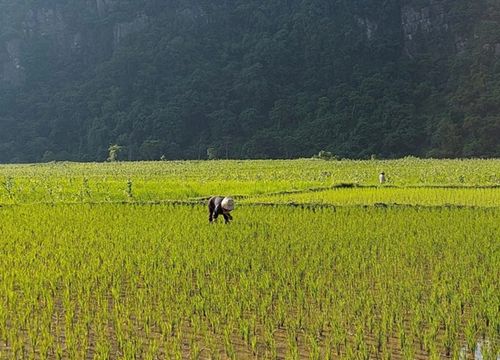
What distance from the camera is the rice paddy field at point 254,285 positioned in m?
3.95

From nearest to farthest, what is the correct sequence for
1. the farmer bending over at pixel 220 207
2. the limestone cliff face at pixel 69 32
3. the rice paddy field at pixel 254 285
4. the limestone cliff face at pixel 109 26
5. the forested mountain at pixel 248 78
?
the rice paddy field at pixel 254 285 < the farmer bending over at pixel 220 207 < the forested mountain at pixel 248 78 < the limestone cliff face at pixel 109 26 < the limestone cliff face at pixel 69 32

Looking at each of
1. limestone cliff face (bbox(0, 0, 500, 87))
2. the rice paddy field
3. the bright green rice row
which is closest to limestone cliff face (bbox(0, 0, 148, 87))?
limestone cliff face (bbox(0, 0, 500, 87))

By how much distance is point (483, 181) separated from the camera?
17641mm

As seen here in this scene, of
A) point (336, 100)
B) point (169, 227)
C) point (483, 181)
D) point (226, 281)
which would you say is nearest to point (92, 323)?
point (226, 281)

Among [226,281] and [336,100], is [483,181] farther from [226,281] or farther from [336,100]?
[336,100]

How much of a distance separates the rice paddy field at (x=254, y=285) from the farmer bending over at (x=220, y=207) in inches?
8.4

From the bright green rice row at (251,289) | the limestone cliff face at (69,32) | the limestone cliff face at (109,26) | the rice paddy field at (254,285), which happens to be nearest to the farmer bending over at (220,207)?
the rice paddy field at (254,285)

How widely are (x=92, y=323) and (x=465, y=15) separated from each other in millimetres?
80596

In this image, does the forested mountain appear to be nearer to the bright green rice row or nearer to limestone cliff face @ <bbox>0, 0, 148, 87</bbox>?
limestone cliff face @ <bbox>0, 0, 148, 87</bbox>

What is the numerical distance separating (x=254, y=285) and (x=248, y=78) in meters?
70.6

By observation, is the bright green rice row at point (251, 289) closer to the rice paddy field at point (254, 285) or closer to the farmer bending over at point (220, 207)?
the rice paddy field at point (254, 285)

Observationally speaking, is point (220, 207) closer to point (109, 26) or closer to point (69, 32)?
point (109, 26)

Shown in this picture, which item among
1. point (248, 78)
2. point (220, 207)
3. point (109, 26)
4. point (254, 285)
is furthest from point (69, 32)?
point (254, 285)

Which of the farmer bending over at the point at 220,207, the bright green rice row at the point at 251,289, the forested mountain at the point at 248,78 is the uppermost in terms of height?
the forested mountain at the point at 248,78
